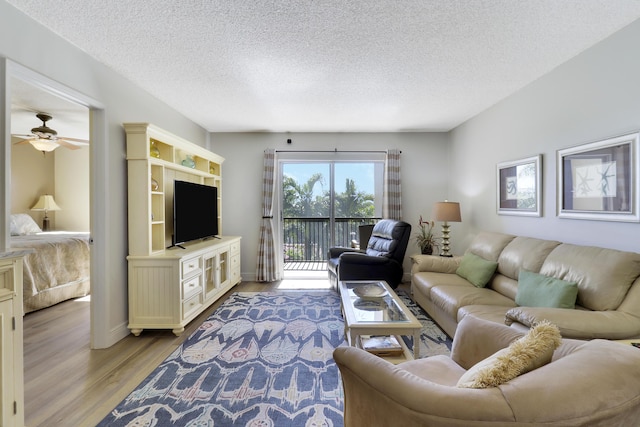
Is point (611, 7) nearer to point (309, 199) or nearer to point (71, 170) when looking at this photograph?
point (309, 199)

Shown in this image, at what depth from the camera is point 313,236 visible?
209 inches

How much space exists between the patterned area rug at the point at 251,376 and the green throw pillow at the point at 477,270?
62 centimetres

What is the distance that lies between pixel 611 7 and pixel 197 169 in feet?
13.9

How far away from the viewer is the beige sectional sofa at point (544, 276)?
165cm

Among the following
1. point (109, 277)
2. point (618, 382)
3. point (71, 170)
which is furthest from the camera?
point (71, 170)

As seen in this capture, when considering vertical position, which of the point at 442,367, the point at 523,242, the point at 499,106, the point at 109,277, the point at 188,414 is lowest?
the point at 188,414

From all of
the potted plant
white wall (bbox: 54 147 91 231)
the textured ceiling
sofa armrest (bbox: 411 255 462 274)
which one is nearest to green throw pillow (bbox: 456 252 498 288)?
sofa armrest (bbox: 411 255 462 274)

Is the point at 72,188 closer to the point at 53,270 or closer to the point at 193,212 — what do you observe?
the point at 53,270

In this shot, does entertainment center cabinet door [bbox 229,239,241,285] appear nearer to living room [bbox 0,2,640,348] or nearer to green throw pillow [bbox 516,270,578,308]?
living room [bbox 0,2,640,348]

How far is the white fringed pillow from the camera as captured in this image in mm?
867

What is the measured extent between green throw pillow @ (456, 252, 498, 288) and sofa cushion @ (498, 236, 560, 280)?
10 cm

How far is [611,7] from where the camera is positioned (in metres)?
1.81

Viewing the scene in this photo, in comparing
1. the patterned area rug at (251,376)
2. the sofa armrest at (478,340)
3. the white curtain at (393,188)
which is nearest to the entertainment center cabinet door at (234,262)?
the patterned area rug at (251,376)

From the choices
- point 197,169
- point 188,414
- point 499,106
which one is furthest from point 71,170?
point 499,106
